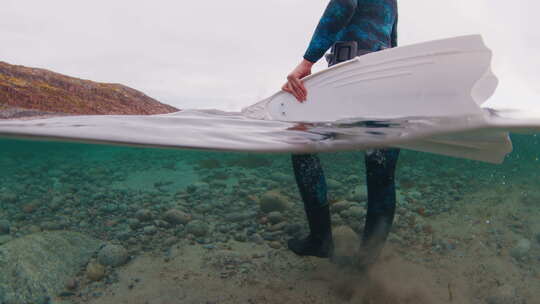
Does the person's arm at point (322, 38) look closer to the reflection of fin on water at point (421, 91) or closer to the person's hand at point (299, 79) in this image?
the person's hand at point (299, 79)

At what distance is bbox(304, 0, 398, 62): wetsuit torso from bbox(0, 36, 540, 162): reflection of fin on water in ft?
1.13

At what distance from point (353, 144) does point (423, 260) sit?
2.16m

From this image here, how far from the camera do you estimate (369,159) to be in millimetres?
3070

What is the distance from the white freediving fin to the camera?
2.09 metres

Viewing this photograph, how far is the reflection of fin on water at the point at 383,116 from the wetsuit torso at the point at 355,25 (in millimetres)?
346

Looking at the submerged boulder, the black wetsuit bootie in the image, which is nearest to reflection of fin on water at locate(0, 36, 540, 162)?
the black wetsuit bootie

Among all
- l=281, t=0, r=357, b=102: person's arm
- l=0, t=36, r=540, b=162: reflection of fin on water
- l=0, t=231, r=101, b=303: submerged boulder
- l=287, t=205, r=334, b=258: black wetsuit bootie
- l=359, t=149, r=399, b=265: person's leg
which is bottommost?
l=0, t=231, r=101, b=303: submerged boulder

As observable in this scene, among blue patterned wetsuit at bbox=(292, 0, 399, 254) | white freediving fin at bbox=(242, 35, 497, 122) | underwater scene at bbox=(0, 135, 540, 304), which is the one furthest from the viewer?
underwater scene at bbox=(0, 135, 540, 304)

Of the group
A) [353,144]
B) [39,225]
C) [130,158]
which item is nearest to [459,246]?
[353,144]

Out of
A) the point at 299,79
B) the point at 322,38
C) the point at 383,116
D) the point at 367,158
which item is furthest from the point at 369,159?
the point at 322,38

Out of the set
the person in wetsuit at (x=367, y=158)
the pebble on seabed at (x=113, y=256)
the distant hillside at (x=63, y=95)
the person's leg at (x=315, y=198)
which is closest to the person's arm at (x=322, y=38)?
the person in wetsuit at (x=367, y=158)

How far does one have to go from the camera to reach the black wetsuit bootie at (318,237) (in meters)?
2.93

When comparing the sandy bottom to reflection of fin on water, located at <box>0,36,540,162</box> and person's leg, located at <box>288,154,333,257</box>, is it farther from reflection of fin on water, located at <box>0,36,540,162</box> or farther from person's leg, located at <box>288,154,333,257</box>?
reflection of fin on water, located at <box>0,36,540,162</box>

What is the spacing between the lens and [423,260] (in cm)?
391
